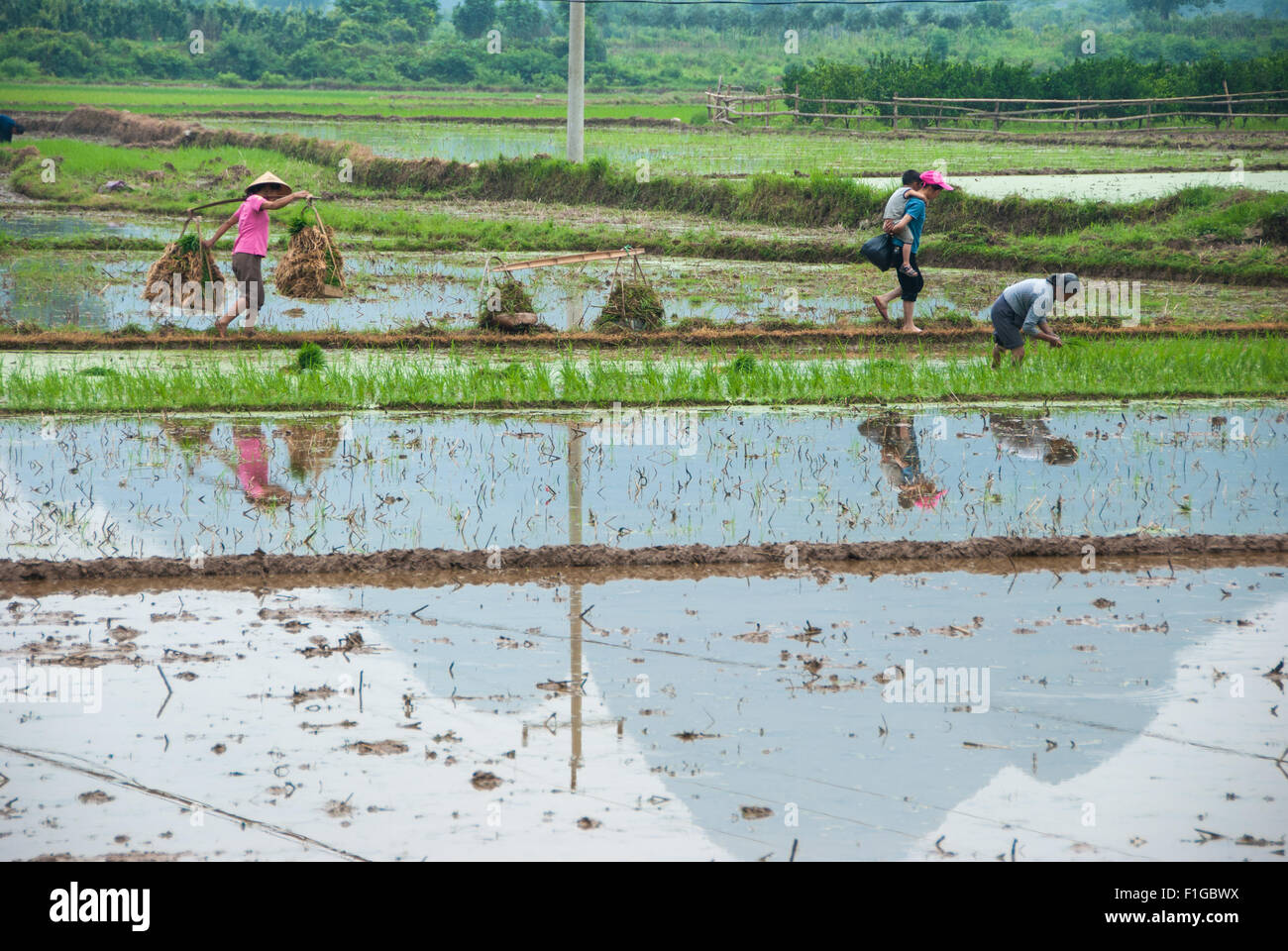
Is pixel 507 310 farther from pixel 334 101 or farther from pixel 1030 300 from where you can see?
pixel 334 101

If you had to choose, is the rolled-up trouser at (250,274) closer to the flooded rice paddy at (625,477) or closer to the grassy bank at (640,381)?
the grassy bank at (640,381)

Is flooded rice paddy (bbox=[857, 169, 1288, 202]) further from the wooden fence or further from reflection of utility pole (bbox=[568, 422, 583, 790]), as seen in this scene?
reflection of utility pole (bbox=[568, 422, 583, 790])

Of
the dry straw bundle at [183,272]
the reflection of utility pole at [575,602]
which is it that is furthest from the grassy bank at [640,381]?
the dry straw bundle at [183,272]

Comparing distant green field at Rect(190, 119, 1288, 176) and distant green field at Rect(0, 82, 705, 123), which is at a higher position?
distant green field at Rect(0, 82, 705, 123)

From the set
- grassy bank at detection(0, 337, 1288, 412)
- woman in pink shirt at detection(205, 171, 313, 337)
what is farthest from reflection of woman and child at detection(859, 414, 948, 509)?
woman in pink shirt at detection(205, 171, 313, 337)

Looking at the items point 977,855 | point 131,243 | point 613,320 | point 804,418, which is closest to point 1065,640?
point 977,855

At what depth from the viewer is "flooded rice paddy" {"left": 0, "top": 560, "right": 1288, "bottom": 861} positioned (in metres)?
3.44

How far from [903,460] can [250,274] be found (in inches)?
206

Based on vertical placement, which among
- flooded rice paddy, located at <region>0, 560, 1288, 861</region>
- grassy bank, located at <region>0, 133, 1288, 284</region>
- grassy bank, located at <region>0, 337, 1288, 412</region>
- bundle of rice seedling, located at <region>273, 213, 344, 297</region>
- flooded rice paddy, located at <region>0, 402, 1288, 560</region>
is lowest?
flooded rice paddy, located at <region>0, 560, 1288, 861</region>

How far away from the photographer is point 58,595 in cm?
522

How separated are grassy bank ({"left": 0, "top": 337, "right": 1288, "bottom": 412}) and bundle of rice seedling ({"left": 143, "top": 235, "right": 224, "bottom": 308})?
4.94 ft

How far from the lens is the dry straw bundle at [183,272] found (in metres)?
10.7

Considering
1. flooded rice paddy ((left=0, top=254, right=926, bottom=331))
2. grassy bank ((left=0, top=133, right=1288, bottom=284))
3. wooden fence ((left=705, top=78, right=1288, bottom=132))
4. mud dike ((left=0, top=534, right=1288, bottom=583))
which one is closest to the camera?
mud dike ((left=0, top=534, right=1288, bottom=583))

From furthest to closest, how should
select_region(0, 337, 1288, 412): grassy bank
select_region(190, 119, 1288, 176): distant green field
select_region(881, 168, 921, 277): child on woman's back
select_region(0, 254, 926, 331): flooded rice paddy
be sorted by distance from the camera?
1. select_region(190, 119, 1288, 176): distant green field
2. select_region(0, 254, 926, 331): flooded rice paddy
3. select_region(881, 168, 921, 277): child on woman's back
4. select_region(0, 337, 1288, 412): grassy bank
